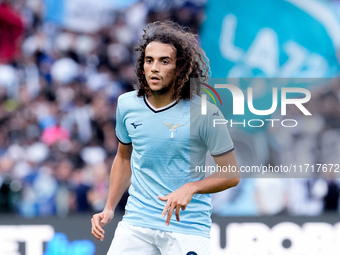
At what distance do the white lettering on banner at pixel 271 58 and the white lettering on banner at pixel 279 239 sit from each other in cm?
296

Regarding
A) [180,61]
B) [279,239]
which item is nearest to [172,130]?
[180,61]

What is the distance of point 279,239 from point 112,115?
10.3 feet

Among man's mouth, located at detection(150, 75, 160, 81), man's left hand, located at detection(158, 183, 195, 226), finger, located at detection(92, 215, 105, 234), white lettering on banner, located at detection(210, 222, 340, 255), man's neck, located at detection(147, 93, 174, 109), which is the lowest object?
white lettering on banner, located at detection(210, 222, 340, 255)

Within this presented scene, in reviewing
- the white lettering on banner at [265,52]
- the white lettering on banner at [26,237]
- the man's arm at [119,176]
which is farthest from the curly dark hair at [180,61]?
the white lettering on banner at [265,52]

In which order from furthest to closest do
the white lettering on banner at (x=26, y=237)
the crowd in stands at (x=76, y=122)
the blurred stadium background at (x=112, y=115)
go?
1. the crowd in stands at (x=76, y=122)
2. the blurred stadium background at (x=112, y=115)
3. the white lettering on banner at (x=26, y=237)

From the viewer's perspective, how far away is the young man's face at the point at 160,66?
277 centimetres

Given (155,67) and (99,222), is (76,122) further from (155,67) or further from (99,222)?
(155,67)

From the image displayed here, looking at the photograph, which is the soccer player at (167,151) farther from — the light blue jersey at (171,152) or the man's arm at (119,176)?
the man's arm at (119,176)

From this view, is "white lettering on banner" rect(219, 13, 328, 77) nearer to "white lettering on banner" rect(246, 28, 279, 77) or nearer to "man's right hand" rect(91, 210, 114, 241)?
"white lettering on banner" rect(246, 28, 279, 77)

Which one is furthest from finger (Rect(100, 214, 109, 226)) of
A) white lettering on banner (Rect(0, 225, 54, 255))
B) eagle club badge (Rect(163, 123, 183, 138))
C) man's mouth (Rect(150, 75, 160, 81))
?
white lettering on banner (Rect(0, 225, 54, 255))

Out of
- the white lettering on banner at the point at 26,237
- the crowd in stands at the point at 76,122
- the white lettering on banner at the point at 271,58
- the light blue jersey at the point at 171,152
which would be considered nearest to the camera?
the light blue jersey at the point at 171,152

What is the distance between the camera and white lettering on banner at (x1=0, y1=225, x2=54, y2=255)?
5.07 m

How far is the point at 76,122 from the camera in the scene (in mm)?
7070

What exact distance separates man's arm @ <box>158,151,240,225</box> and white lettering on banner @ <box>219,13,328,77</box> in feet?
16.3
